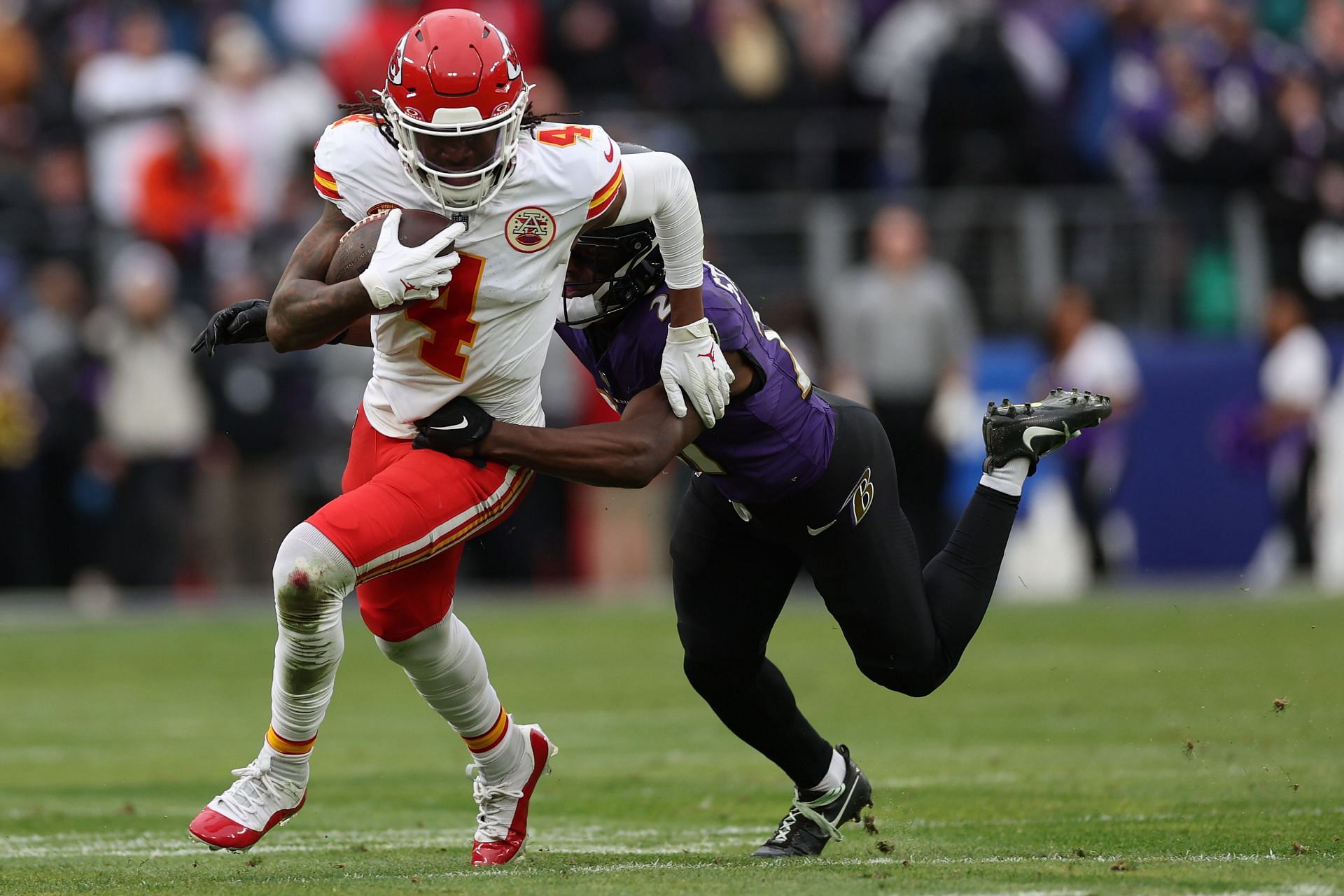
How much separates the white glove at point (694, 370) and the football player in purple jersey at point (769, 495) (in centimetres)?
7

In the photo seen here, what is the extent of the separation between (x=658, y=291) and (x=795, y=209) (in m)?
8.99

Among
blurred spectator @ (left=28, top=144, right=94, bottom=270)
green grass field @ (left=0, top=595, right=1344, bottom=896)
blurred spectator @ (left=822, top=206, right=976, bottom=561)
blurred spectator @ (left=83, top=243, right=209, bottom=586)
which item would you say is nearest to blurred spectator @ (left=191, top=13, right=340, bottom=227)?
blurred spectator @ (left=83, top=243, right=209, bottom=586)

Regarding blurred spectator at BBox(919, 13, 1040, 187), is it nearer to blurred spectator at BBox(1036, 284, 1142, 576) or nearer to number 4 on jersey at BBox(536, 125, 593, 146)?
blurred spectator at BBox(1036, 284, 1142, 576)

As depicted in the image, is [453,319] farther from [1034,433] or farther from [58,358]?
[58,358]

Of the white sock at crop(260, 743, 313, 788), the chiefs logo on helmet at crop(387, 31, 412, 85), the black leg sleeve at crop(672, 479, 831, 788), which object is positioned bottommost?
the white sock at crop(260, 743, 313, 788)

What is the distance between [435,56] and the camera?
514 cm

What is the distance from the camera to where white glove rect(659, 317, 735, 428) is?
5.37m

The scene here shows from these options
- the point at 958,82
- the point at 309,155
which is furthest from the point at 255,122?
the point at 958,82

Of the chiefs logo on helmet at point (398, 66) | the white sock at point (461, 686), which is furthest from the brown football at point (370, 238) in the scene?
the white sock at point (461, 686)

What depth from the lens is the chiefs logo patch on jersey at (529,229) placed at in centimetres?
525

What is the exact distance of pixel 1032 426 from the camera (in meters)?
6.18

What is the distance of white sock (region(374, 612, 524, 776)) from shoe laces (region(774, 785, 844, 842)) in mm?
791

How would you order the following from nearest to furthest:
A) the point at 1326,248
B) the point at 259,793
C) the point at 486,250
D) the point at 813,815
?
the point at 486,250 → the point at 259,793 → the point at 813,815 → the point at 1326,248

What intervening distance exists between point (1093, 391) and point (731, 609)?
26.1ft
